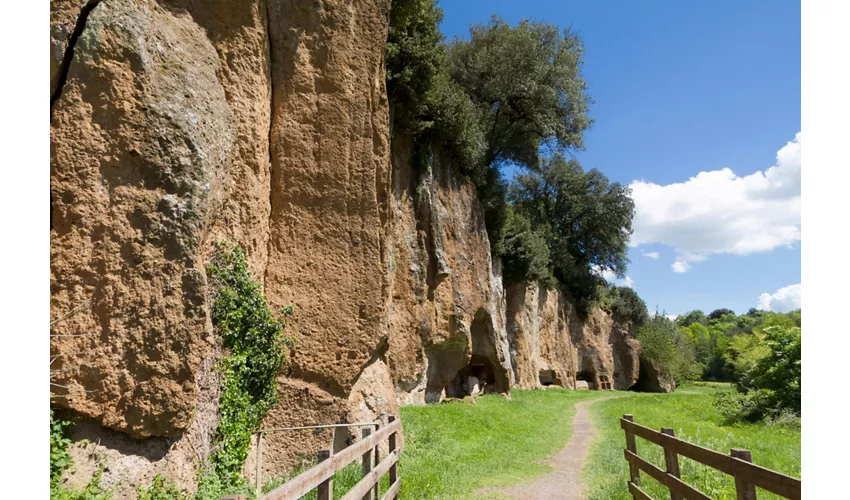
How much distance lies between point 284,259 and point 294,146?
237 centimetres

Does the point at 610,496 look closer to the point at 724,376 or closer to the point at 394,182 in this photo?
the point at 394,182

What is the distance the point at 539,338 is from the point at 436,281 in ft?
68.4

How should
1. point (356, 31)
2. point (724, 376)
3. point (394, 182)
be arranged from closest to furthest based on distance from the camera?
point (356, 31) < point (394, 182) < point (724, 376)

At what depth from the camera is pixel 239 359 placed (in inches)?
339

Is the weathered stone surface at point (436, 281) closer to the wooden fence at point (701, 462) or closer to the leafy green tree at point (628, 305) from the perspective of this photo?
the wooden fence at point (701, 462)

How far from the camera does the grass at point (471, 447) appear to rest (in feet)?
30.4

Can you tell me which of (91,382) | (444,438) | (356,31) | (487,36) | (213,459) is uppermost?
(487,36)

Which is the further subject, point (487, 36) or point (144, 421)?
point (487, 36)

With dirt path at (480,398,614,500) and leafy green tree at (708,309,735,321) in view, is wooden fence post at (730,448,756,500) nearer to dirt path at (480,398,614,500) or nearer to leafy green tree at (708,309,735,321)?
dirt path at (480,398,614,500)

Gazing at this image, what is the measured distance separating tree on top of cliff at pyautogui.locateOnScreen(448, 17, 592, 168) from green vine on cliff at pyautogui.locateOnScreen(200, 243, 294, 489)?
63.6 ft

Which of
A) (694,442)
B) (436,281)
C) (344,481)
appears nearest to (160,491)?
(344,481)

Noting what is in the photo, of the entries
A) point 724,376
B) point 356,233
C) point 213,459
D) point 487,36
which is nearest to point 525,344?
point 487,36

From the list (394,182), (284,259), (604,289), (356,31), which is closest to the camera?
(284,259)

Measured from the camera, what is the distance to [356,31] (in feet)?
39.1
